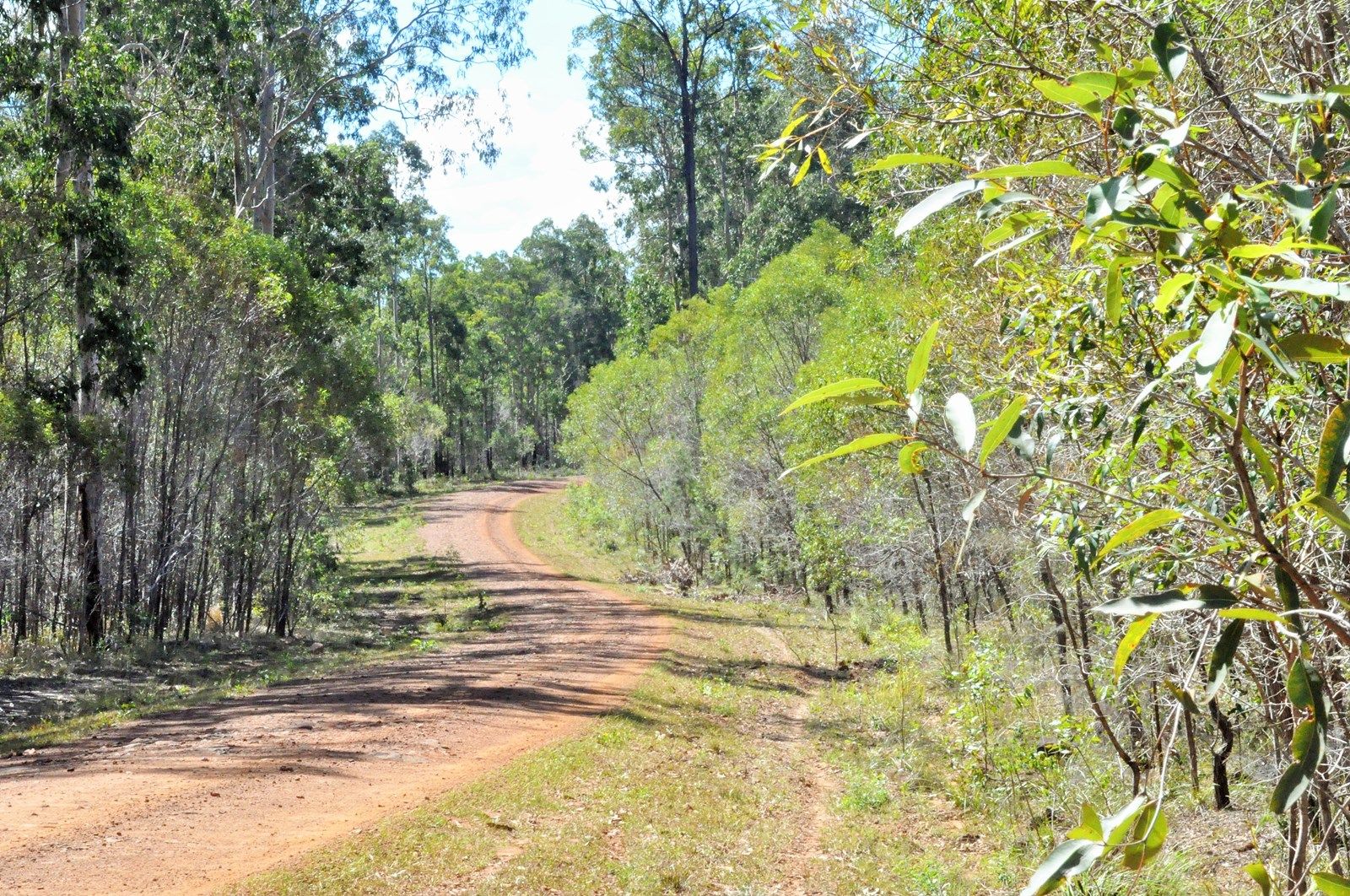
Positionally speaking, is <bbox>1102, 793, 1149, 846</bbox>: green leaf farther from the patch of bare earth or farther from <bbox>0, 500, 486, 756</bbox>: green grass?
<bbox>0, 500, 486, 756</bbox>: green grass

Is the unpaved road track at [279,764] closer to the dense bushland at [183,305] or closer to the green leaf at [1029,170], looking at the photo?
the dense bushland at [183,305]

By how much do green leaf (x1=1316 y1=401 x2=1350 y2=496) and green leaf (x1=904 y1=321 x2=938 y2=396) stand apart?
1.41 feet

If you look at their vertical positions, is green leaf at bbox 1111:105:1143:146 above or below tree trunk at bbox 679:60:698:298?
below

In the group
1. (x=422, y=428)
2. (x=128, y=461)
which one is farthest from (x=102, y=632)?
(x=422, y=428)

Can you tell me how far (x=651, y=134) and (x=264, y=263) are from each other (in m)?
24.2

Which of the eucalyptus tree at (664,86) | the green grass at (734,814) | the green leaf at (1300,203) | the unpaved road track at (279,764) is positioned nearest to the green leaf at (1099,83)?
the green leaf at (1300,203)

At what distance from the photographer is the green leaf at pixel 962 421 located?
4.33ft

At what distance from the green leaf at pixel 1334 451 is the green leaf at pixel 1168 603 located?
0.16 m

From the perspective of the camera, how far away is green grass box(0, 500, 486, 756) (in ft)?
39.7

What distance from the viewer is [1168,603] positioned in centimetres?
120

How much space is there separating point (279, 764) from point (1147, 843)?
31.1ft

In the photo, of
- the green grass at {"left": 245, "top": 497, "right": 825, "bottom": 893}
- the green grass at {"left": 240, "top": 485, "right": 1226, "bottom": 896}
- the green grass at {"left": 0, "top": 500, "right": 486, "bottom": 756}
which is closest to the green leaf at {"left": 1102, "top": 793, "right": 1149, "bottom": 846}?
the green grass at {"left": 240, "top": 485, "right": 1226, "bottom": 896}

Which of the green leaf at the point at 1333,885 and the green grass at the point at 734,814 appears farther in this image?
the green grass at the point at 734,814

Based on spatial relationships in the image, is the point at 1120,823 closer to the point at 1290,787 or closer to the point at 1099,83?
the point at 1290,787
